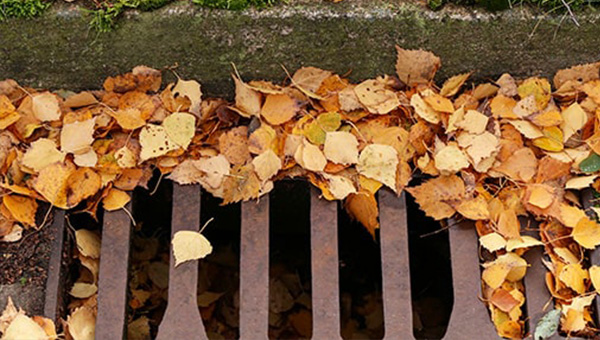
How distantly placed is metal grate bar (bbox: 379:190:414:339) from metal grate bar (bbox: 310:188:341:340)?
10 cm

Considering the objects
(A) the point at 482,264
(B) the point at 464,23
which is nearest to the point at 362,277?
(A) the point at 482,264

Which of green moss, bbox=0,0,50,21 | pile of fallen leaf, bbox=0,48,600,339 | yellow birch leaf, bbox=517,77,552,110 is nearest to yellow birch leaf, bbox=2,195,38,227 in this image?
pile of fallen leaf, bbox=0,48,600,339

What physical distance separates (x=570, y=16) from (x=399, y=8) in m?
0.34

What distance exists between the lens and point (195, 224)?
1643mm

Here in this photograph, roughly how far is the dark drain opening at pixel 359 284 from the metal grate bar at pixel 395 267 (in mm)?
672

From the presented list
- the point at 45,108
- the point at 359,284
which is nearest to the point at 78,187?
the point at 45,108

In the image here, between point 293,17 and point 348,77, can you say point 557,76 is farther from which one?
point 293,17

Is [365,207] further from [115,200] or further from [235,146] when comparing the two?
[115,200]

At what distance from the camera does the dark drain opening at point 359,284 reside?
2342 mm

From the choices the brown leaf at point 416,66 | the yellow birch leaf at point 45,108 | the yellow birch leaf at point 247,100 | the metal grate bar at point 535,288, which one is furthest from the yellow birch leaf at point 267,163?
the metal grate bar at point 535,288

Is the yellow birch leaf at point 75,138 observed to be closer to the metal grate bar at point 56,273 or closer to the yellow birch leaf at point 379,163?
the metal grate bar at point 56,273

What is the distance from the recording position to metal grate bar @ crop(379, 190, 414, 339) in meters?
1.57

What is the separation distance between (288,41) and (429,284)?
1032 mm

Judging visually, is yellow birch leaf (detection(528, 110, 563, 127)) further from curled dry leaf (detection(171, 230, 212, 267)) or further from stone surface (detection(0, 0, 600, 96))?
curled dry leaf (detection(171, 230, 212, 267))
